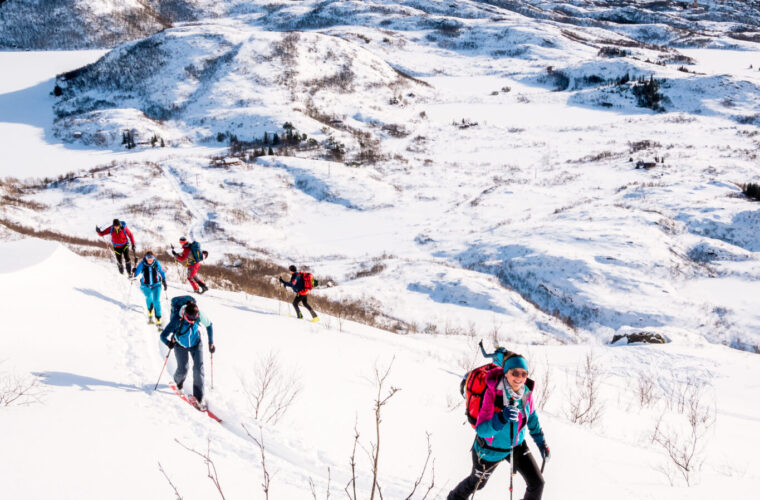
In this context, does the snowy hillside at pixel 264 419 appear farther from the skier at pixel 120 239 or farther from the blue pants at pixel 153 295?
the skier at pixel 120 239

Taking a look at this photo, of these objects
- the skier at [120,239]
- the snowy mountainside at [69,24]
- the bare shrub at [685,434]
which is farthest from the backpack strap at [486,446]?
the snowy mountainside at [69,24]

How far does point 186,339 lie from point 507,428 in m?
4.88

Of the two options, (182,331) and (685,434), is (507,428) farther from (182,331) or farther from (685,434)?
→ (685,434)

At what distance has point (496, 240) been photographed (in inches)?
1049

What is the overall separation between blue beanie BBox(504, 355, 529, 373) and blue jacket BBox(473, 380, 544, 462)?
0.29 meters

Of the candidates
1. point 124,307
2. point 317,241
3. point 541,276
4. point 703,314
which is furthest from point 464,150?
point 124,307

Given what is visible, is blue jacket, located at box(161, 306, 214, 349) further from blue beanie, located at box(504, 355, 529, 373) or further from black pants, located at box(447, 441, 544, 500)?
blue beanie, located at box(504, 355, 529, 373)

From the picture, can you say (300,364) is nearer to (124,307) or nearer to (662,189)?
(124,307)

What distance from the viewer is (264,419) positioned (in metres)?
5.96

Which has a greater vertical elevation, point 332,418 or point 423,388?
point 332,418

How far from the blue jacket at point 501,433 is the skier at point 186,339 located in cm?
426

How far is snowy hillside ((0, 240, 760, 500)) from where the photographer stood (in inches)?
178

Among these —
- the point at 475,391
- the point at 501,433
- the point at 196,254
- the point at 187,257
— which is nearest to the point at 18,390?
the point at 475,391

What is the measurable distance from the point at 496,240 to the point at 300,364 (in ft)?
68.1
